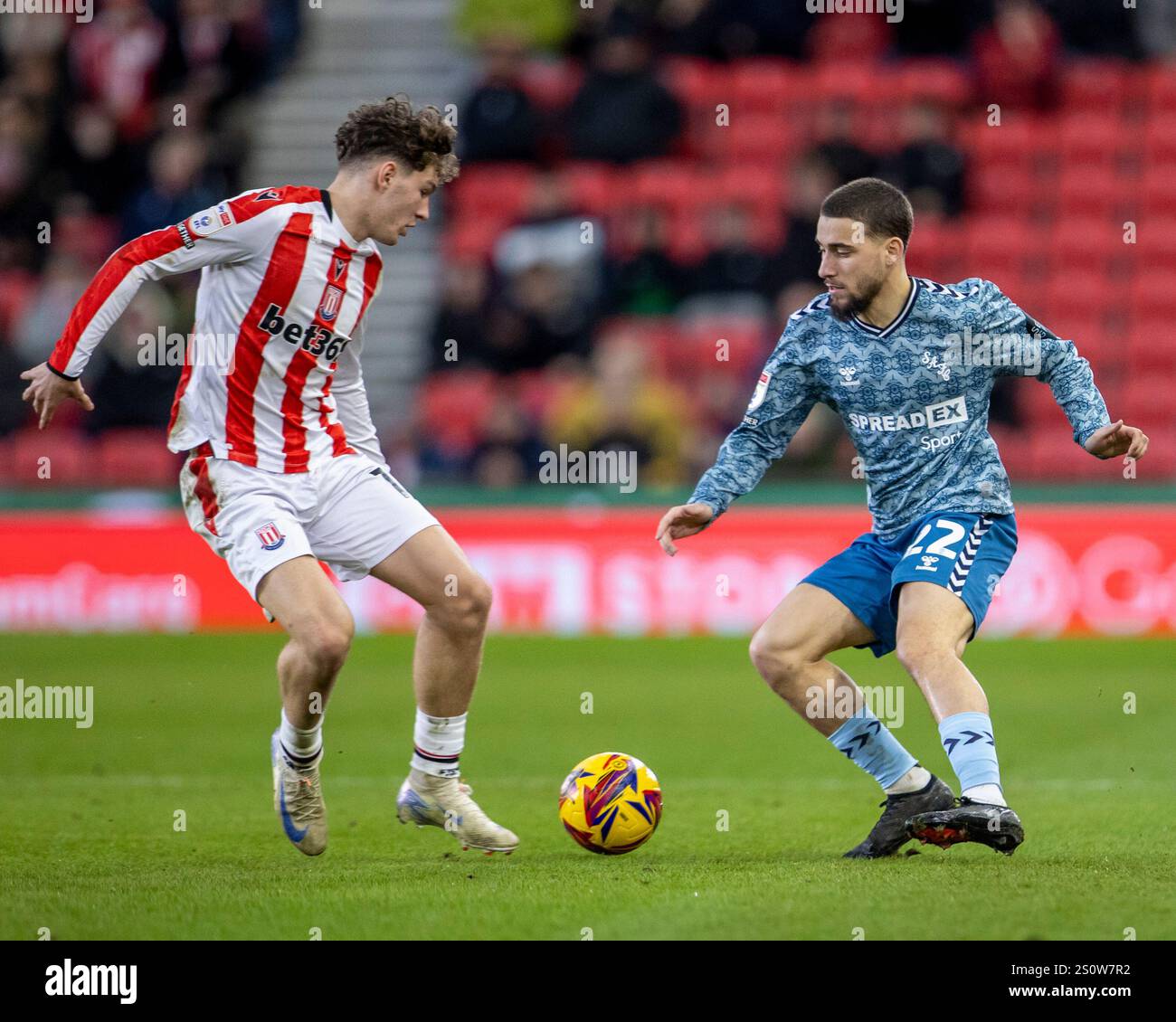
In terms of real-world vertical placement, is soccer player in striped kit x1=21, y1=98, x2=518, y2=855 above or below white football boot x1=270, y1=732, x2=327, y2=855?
above

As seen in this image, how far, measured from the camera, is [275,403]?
605 cm

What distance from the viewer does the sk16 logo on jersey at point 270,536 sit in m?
5.83

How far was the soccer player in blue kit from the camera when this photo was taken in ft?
18.7

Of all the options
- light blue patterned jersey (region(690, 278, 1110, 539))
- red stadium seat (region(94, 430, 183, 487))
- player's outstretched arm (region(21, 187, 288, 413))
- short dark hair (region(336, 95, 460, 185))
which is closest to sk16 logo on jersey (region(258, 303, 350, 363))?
player's outstretched arm (region(21, 187, 288, 413))

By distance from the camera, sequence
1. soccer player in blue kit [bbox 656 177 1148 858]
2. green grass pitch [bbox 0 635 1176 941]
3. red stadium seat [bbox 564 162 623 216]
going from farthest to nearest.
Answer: red stadium seat [bbox 564 162 623 216] → soccer player in blue kit [bbox 656 177 1148 858] → green grass pitch [bbox 0 635 1176 941]

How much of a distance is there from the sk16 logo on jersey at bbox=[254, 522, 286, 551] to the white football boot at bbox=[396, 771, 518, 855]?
38.9 inches

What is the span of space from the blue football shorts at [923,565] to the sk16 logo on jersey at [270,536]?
1.76 metres

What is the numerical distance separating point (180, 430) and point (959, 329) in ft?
8.64

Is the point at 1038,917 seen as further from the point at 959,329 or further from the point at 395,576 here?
the point at 395,576

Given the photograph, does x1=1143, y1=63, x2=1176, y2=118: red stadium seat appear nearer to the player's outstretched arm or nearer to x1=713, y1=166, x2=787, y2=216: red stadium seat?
x1=713, y1=166, x2=787, y2=216: red stadium seat

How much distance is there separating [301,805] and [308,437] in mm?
1250

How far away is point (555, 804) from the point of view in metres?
7.36

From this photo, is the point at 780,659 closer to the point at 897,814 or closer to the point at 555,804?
the point at 897,814

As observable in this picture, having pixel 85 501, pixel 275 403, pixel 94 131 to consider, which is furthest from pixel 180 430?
pixel 94 131
